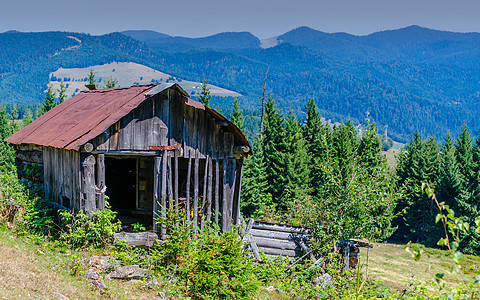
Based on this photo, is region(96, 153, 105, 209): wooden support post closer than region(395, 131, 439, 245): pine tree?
Yes

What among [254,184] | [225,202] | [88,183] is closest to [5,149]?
[254,184]

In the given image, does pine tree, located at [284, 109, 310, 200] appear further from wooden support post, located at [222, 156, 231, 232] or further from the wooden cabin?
the wooden cabin

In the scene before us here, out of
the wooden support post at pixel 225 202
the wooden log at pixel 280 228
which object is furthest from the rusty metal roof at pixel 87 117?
the wooden log at pixel 280 228

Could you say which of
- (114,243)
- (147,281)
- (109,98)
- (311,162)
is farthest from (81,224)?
(311,162)

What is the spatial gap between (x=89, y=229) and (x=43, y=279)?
129 inches

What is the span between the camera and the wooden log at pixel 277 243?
61.4 feet

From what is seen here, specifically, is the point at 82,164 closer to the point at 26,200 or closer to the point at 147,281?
the point at 26,200

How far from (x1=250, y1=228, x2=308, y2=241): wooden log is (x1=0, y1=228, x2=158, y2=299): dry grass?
9927mm

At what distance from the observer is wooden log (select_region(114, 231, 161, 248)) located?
1301 cm

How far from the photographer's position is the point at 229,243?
9.89 meters

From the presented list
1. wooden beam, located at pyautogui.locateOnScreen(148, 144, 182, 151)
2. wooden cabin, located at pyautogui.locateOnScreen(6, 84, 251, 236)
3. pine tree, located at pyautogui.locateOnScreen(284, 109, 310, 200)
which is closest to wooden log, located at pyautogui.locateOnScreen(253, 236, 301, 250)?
wooden cabin, located at pyautogui.locateOnScreen(6, 84, 251, 236)

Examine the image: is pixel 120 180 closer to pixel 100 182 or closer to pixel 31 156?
pixel 31 156

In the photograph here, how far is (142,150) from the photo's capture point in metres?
13.3

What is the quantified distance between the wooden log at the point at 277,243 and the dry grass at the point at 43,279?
9.58 meters
